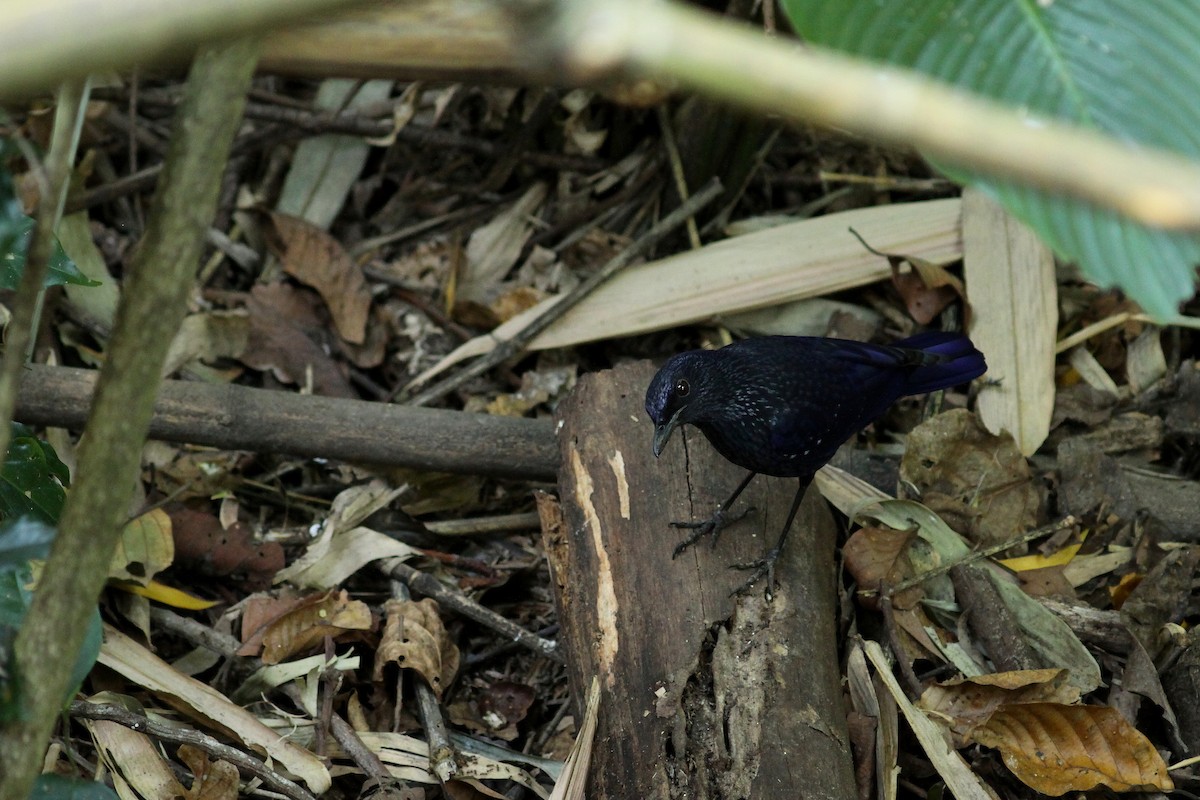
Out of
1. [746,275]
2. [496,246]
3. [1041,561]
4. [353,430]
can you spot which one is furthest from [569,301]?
[1041,561]

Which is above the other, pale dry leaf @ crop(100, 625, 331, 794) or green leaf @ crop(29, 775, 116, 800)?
green leaf @ crop(29, 775, 116, 800)

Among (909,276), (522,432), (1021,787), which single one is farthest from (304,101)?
(1021,787)

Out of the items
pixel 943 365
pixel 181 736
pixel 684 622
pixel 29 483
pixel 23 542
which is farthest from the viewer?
pixel 943 365

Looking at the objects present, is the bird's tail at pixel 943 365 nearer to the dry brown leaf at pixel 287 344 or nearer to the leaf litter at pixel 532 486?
the leaf litter at pixel 532 486

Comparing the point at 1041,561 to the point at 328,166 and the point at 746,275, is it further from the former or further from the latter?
the point at 328,166

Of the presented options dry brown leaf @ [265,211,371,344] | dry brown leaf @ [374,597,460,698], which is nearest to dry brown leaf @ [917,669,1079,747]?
dry brown leaf @ [374,597,460,698]

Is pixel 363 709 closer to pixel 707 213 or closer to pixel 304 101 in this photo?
pixel 707 213

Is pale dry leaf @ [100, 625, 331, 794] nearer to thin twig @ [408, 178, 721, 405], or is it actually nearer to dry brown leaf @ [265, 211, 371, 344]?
thin twig @ [408, 178, 721, 405]
